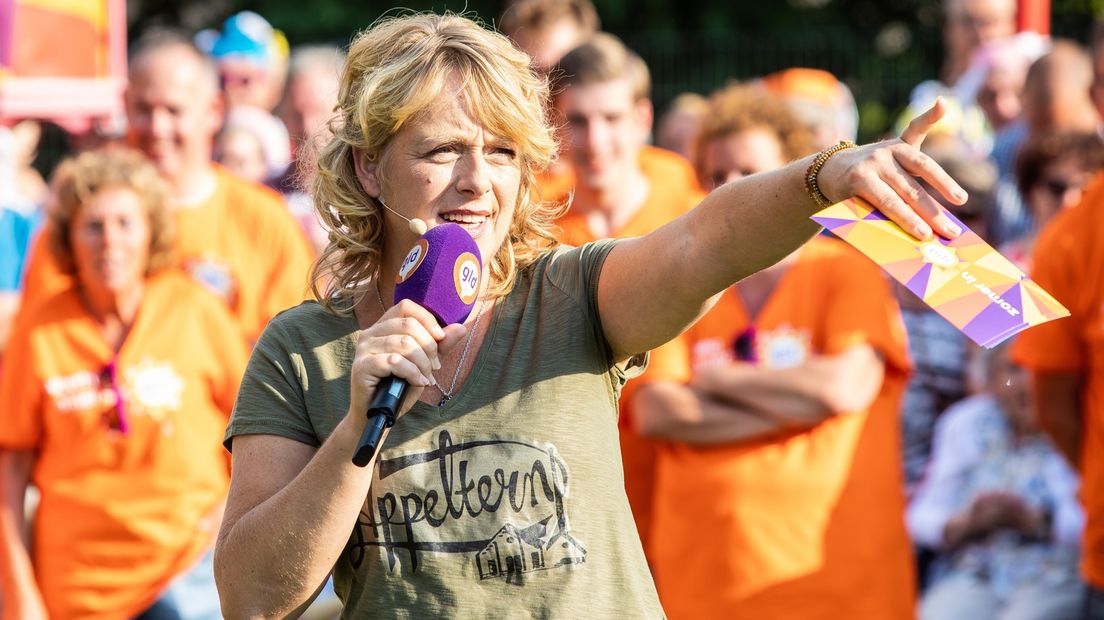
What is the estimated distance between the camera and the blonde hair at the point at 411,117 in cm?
268

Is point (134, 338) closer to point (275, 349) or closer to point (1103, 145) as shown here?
point (275, 349)

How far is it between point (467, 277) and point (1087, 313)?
3329 mm

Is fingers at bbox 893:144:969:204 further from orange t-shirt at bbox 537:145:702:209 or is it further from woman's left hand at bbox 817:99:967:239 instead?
orange t-shirt at bbox 537:145:702:209

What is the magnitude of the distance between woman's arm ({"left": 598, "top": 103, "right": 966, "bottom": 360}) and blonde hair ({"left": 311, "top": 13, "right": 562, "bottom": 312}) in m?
0.27

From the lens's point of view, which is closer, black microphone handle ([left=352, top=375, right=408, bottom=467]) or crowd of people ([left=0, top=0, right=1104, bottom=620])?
black microphone handle ([left=352, top=375, right=408, bottom=467])

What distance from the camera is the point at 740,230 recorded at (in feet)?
8.14

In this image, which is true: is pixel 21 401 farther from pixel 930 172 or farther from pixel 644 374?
pixel 930 172

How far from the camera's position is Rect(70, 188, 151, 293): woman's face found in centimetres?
545

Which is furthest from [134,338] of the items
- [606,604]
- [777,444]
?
[606,604]

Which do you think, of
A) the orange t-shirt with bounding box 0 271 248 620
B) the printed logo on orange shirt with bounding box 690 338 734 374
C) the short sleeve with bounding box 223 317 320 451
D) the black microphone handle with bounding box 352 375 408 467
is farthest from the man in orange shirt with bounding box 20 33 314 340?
the black microphone handle with bounding box 352 375 408 467

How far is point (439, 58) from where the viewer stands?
8.86 feet

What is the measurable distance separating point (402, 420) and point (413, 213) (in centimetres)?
39

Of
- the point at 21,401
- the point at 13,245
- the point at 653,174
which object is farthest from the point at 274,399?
the point at 13,245

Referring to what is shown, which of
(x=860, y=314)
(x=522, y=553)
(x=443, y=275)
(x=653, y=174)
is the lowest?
(x=522, y=553)
